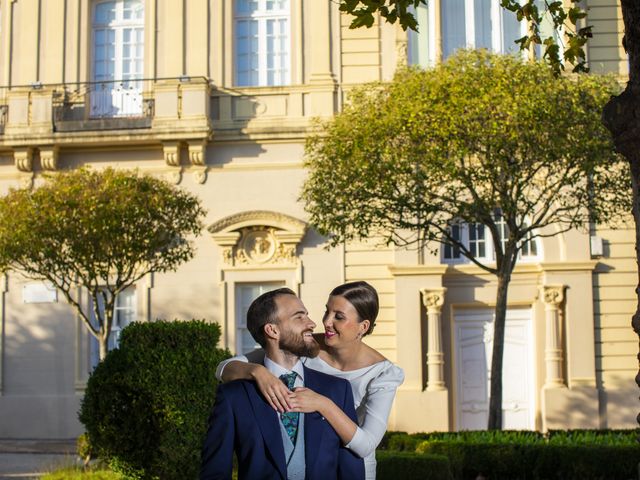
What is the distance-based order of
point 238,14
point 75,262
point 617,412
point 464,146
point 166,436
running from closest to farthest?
point 166,436 → point 464,146 → point 75,262 → point 617,412 → point 238,14

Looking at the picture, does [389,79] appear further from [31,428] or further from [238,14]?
[31,428]

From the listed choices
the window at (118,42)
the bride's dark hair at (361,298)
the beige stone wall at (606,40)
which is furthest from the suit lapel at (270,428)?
the window at (118,42)

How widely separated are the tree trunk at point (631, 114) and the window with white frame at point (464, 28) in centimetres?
1508

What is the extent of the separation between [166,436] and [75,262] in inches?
292

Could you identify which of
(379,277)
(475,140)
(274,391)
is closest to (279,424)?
(274,391)

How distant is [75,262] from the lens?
17.2m

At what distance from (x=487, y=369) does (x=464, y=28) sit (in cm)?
629

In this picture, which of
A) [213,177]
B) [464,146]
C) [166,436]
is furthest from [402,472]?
[213,177]

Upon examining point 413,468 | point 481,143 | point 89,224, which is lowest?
point 413,468

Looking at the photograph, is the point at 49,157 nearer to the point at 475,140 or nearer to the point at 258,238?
the point at 258,238

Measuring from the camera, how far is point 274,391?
13.4 feet

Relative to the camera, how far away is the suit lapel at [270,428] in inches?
161

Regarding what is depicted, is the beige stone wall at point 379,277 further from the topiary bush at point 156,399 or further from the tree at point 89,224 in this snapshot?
the topiary bush at point 156,399

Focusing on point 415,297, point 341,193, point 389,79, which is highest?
point 389,79
